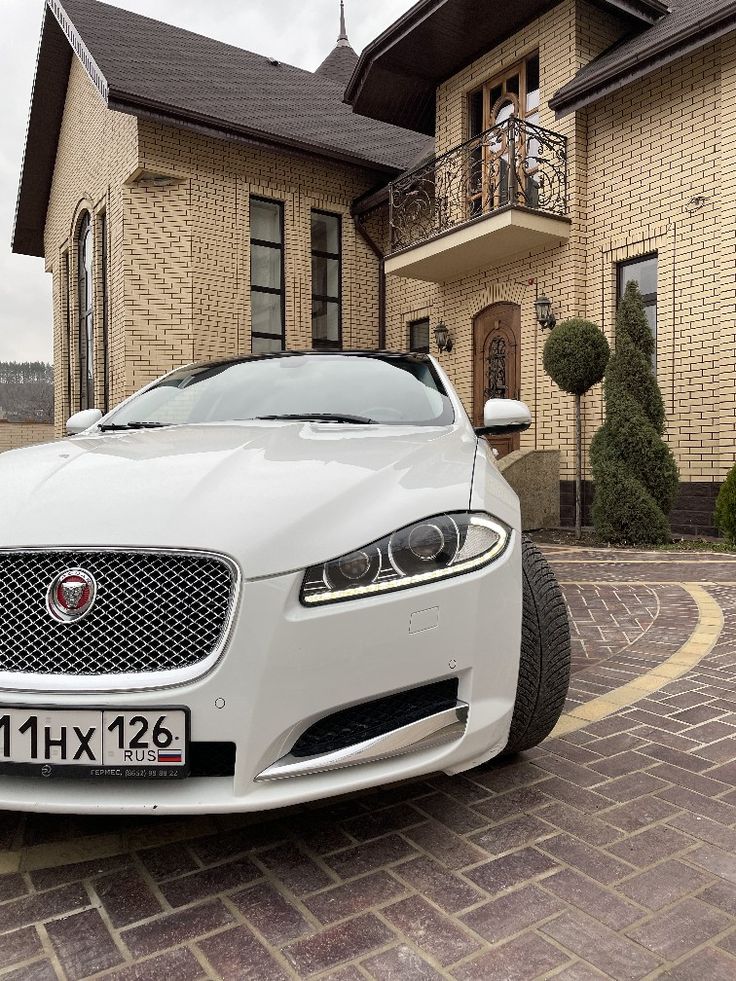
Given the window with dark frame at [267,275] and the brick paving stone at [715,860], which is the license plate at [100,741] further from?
the window with dark frame at [267,275]

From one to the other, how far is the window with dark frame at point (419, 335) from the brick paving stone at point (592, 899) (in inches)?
467

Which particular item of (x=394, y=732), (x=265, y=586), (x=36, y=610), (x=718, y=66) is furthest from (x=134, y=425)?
(x=718, y=66)

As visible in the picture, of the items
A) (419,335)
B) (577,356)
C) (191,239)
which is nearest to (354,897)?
(577,356)

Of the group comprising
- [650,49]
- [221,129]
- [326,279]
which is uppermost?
[221,129]

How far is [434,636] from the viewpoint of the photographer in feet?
5.52

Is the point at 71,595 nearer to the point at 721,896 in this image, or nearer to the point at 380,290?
the point at 721,896

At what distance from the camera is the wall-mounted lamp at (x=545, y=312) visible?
10117 millimetres

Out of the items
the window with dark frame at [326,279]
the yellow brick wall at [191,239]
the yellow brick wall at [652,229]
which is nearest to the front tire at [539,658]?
the yellow brick wall at [652,229]

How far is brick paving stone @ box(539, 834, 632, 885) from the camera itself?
1728 millimetres

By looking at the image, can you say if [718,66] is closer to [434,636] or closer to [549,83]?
[549,83]

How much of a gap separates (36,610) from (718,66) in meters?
10.2

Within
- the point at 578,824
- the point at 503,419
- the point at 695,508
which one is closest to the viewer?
the point at 578,824

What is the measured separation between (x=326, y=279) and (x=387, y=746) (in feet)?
42.1

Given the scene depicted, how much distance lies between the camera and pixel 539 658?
215cm
